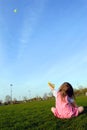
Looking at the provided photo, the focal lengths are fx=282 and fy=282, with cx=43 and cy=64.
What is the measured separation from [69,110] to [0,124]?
2630mm

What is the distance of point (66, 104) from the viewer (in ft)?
35.4

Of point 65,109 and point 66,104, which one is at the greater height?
point 66,104

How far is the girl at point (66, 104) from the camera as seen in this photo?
1059 centimetres

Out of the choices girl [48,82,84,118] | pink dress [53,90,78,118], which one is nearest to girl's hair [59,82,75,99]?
girl [48,82,84,118]

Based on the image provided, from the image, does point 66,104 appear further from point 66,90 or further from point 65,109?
point 66,90

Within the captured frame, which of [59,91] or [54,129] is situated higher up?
[59,91]

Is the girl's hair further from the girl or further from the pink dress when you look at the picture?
the pink dress

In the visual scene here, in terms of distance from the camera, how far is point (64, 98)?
1091cm

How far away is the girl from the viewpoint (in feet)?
34.7

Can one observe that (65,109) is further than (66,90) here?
No

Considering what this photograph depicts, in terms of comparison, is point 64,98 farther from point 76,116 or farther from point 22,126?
point 22,126

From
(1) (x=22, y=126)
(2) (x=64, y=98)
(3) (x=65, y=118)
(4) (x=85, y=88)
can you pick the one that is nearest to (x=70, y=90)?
(2) (x=64, y=98)

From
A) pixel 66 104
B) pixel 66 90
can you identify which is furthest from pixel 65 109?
pixel 66 90

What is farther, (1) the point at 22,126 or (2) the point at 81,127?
(1) the point at 22,126
